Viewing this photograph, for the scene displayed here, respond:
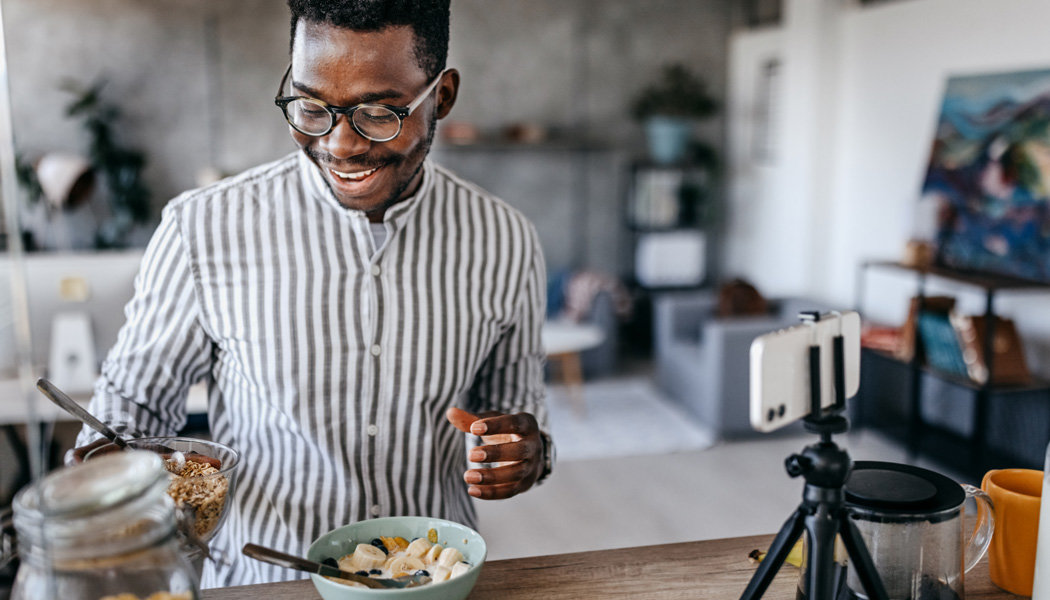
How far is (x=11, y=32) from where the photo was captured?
5.30 m

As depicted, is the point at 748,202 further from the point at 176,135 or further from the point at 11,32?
the point at 11,32

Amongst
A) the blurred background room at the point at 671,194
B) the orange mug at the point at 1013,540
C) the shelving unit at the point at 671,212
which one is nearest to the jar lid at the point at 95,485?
the orange mug at the point at 1013,540

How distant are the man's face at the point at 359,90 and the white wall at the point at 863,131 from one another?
345cm

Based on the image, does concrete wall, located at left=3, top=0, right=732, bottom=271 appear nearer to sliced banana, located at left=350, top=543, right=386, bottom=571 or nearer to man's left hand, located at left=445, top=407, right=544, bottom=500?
man's left hand, located at left=445, top=407, right=544, bottom=500

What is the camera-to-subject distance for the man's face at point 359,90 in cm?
106

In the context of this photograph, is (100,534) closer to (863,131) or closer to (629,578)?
(629,578)

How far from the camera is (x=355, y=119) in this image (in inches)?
41.9

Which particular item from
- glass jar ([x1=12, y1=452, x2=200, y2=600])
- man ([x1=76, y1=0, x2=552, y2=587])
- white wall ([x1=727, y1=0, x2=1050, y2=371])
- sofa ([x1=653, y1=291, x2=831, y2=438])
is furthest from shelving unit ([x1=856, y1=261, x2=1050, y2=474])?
glass jar ([x1=12, y1=452, x2=200, y2=600])

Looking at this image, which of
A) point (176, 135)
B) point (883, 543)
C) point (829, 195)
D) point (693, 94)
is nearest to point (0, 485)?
point (883, 543)

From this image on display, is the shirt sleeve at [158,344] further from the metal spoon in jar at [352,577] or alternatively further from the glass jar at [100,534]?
the glass jar at [100,534]

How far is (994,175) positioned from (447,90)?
3457mm

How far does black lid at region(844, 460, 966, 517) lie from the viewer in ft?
2.73

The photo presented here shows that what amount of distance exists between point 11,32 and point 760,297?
4.72 metres

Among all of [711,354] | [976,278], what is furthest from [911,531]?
[711,354]
